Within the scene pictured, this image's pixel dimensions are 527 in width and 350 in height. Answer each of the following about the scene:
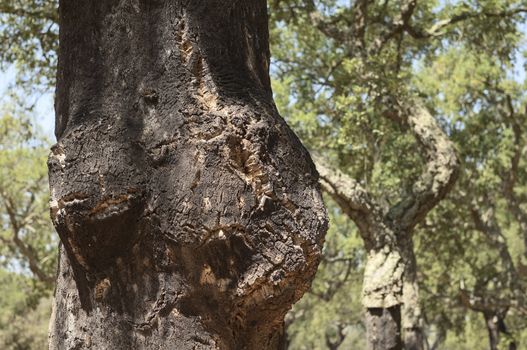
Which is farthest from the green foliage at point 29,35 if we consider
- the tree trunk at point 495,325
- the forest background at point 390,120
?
the tree trunk at point 495,325

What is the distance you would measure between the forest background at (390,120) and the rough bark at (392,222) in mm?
85

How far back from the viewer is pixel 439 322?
29.3 metres

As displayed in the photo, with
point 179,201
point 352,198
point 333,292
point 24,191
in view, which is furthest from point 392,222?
point 333,292

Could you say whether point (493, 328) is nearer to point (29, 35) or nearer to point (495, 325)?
point (495, 325)

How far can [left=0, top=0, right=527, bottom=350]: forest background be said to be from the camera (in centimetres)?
1174

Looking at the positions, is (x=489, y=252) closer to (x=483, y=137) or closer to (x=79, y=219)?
(x=483, y=137)

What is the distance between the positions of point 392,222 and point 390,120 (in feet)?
8.46

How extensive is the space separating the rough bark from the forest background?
0.08 meters

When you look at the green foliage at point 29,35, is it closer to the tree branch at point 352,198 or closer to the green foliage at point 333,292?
the tree branch at point 352,198

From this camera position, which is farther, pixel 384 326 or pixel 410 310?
pixel 410 310

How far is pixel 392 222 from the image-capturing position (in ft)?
37.8

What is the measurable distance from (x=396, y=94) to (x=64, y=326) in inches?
376

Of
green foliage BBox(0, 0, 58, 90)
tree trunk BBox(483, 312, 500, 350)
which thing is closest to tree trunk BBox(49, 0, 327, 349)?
green foliage BBox(0, 0, 58, 90)

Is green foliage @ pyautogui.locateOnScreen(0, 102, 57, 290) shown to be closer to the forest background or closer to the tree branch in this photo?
the forest background
